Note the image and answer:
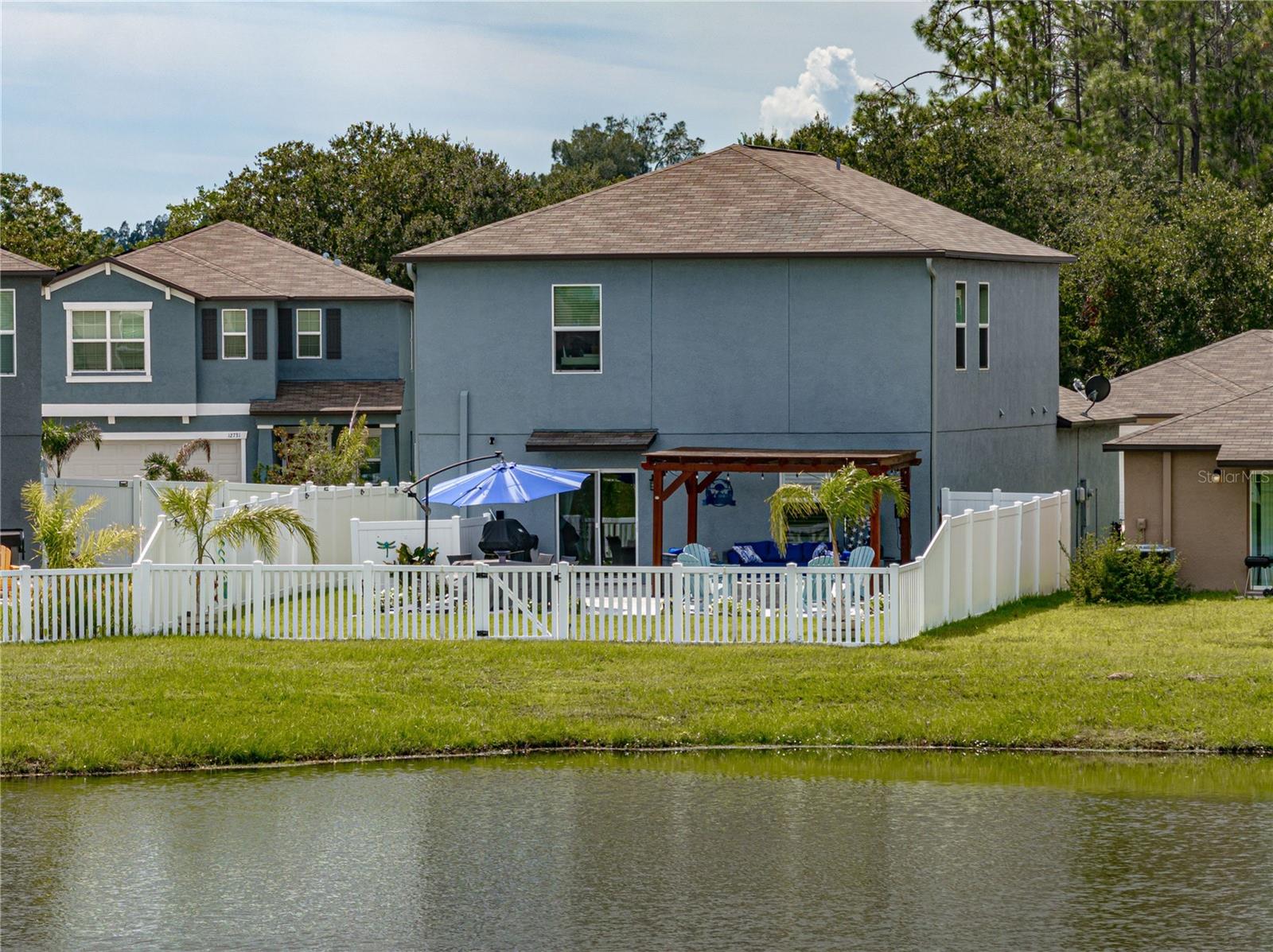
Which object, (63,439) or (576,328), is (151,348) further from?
(576,328)

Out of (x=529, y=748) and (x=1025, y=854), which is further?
(x=529, y=748)

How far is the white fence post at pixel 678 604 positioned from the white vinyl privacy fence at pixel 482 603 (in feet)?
→ 0.06

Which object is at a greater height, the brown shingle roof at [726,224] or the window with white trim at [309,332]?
the brown shingle roof at [726,224]

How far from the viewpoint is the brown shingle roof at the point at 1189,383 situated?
35250 millimetres

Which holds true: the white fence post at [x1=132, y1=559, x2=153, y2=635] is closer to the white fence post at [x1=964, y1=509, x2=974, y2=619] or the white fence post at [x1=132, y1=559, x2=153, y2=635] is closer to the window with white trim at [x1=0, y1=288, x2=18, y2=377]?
the window with white trim at [x1=0, y1=288, x2=18, y2=377]

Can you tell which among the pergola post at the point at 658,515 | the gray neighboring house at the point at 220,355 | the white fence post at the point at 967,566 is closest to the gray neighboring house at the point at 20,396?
the pergola post at the point at 658,515

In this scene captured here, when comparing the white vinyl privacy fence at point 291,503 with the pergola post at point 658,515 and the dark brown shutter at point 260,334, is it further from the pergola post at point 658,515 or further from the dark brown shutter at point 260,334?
the dark brown shutter at point 260,334

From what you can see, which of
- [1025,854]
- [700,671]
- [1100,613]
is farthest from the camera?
[1100,613]

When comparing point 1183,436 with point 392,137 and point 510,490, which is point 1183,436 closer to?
point 510,490

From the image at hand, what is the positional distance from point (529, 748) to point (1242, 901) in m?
7.36

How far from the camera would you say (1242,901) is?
1183 centimetres

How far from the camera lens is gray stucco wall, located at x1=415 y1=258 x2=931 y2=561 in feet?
94.7

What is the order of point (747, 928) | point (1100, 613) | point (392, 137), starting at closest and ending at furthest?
point (747, 928)
point (1100, 613)
point (392, 137)

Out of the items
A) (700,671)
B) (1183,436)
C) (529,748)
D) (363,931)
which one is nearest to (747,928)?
(363,931)
